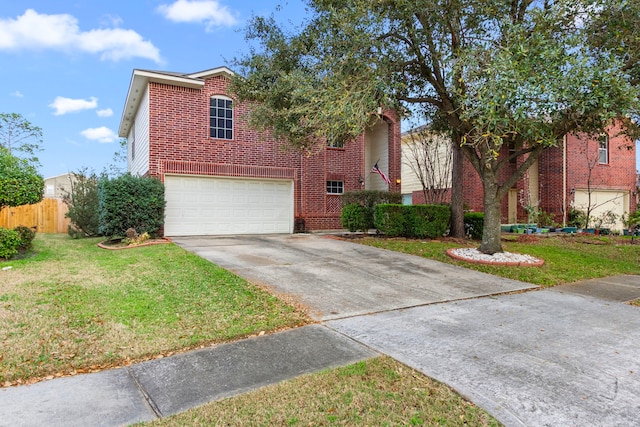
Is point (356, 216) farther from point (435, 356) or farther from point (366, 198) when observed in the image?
point (435, 356)

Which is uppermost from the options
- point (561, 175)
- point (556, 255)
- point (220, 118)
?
point (220, 118)

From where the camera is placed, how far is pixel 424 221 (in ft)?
40.1

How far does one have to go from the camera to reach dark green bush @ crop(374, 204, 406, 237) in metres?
12.2

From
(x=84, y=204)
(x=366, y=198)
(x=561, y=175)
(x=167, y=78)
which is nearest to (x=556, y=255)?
(x=366, y=198)

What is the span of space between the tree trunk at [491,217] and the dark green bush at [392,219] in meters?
3.26

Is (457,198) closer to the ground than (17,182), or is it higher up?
closer to the ground

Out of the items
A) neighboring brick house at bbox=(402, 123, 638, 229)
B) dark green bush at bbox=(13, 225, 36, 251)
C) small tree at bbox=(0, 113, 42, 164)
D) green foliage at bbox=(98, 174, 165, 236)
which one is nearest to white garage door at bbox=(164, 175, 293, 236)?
green foliage at bbox=(98, 174, 165, 236)

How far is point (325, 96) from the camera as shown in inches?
285

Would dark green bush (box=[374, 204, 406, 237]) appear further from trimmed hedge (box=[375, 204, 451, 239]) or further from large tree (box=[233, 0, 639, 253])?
large tree (box=[233, 0, 639, 253])

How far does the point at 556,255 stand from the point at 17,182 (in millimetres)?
13534

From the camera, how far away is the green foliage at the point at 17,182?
8.88m

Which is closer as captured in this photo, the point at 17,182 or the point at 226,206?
the point at 17,182

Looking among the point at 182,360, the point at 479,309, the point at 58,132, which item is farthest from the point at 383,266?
the point at 58,132

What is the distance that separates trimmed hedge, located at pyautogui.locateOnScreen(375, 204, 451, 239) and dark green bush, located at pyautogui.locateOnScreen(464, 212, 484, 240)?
5.24 feet
